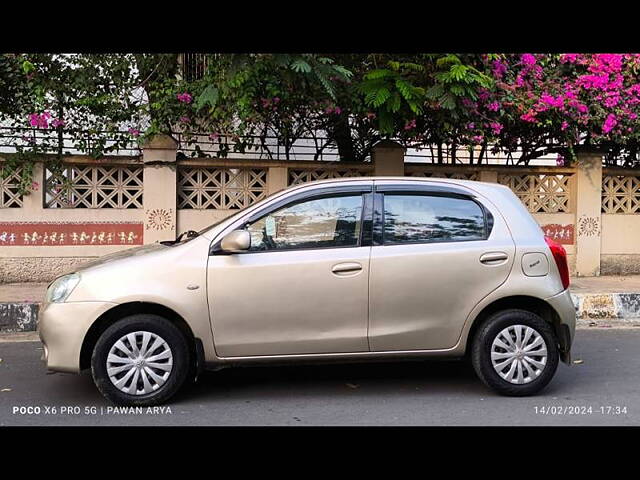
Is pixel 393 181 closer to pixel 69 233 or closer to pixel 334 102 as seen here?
pixel 334 102

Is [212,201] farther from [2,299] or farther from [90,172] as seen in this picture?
[2,299]

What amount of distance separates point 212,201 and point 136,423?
5.41 m

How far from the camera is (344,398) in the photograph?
511 centimetres

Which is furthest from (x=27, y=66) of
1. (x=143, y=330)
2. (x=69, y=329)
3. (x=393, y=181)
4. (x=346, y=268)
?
(x=346, y=268)

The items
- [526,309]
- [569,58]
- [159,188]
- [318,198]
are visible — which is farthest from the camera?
[569,58]

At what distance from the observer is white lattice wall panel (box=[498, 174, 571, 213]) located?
10469 mm

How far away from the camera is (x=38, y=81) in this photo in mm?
8828

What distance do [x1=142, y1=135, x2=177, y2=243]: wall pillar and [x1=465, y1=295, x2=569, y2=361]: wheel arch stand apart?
214 inches

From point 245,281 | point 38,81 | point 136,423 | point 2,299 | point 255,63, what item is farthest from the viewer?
point 38,81

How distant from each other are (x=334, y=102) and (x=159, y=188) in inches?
108

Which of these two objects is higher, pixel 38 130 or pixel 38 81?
pixel 38 81

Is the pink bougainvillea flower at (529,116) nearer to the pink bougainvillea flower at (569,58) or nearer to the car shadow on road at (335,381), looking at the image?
the pink bougainvillea flower at (569,58)

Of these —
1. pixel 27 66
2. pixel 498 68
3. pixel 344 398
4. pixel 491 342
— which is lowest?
pixel 344 398

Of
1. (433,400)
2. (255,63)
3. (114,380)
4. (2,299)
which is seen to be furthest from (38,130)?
(433,400)
